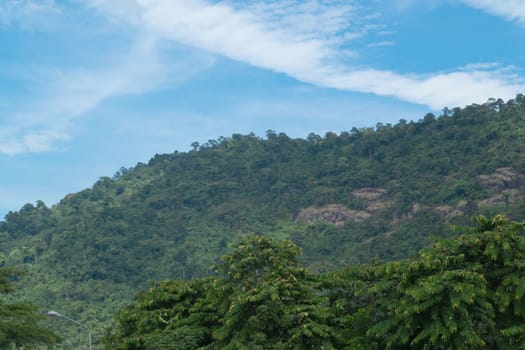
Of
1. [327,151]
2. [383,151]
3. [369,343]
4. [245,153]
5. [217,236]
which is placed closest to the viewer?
[369,343]

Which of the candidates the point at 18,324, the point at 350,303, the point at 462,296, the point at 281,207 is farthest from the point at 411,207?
the point at 462,296

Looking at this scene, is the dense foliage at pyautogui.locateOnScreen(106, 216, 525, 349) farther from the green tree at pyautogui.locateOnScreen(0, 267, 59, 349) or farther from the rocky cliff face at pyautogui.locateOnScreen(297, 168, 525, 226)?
the rocky cliff face at pyautogui.locateOnScreen(297, 168, 525, 226)

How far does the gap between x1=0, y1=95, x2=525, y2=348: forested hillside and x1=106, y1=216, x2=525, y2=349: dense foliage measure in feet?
187

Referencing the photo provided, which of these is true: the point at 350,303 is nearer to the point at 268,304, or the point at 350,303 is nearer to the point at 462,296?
the point at 268,304

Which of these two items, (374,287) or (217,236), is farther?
(217,236)

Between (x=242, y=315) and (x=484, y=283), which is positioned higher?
(x=484, y=283)

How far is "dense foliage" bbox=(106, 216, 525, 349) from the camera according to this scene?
59.0ft

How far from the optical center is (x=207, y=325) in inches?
959

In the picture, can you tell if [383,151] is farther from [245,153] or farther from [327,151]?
[245,153]

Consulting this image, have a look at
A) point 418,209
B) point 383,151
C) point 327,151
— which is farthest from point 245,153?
point 418,209

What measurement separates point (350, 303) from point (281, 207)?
110 metres

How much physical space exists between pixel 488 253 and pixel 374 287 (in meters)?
3.77

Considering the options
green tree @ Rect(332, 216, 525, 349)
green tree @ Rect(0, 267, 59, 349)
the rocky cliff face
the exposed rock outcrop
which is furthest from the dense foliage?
the exposed rock outcrop

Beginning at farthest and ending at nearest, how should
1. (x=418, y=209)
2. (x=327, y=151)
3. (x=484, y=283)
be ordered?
(x=327, y=151) < (x=418, y=209) < (x=484, y=283)
